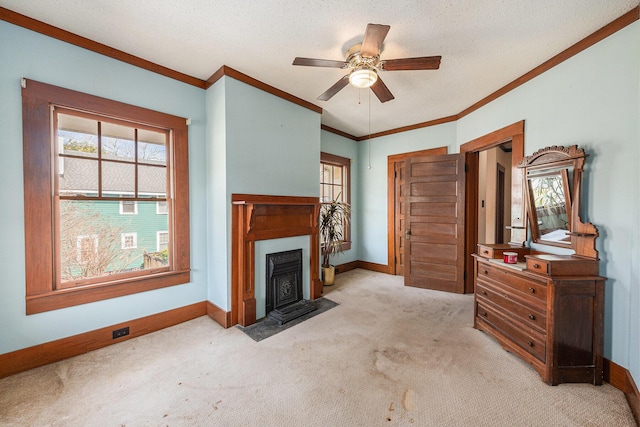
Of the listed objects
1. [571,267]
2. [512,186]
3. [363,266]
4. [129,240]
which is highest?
[512,186]

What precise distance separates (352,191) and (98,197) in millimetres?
4097

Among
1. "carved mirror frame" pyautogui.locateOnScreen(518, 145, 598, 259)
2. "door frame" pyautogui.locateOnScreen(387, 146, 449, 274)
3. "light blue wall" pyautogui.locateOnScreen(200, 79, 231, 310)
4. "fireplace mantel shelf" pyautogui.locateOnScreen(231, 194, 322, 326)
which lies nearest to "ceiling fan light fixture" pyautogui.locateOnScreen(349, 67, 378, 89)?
"light blue wall" pyautogui.locateOnScreen(200, 79, 231, 310)

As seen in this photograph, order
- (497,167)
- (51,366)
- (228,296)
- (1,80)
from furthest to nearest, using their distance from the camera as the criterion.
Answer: (497,167), (228,296), (51,366), (1,80)

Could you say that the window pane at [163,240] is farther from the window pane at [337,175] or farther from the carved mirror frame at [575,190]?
the carved mirror frame at [575,190]

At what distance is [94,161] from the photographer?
2.46 meters

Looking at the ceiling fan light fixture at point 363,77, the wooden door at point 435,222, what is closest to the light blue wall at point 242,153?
the ceiling fan light fixture at point 363,77

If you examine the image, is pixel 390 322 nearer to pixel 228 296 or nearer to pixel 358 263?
pixel 228 296

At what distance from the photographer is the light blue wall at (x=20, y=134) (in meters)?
2.02

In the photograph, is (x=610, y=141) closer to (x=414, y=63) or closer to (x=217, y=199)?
(x=414, y=63)

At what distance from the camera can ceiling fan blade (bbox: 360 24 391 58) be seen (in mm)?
1779

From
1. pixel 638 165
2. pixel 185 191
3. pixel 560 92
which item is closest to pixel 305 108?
pixel 185 191

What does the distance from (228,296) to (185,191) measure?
1302mm

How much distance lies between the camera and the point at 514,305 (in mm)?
2324

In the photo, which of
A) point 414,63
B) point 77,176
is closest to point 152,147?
point 77,176
